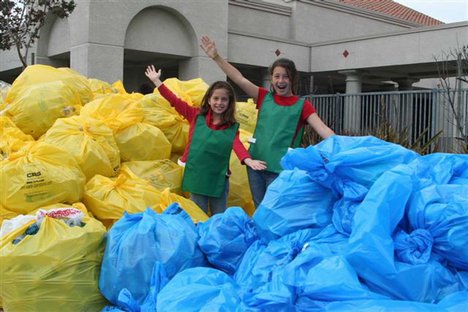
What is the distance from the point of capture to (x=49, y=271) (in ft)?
9.40

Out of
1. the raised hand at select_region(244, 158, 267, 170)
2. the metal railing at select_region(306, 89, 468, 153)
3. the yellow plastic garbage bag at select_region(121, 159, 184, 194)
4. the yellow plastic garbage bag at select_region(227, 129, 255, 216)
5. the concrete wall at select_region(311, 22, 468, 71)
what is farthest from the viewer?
the concrete wall at select_region(311, 22, 468, 71)

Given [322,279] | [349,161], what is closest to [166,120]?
[349,161]

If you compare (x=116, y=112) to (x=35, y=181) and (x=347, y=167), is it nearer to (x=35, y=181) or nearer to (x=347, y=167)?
(x=35, y=181)

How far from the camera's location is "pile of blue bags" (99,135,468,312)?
2102 mm

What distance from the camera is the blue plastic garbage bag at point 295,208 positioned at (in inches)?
103

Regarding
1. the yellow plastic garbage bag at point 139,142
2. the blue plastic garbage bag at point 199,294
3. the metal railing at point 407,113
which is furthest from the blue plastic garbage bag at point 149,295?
the metal railing at point 407,113

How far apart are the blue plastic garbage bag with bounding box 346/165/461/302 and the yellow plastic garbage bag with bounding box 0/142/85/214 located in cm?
212

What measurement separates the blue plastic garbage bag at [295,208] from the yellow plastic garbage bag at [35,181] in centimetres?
151

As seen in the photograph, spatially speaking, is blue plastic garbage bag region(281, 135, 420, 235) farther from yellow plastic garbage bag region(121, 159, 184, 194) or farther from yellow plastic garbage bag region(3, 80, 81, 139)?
yellow plastic garbage bag region(3, 80, 81, 139)

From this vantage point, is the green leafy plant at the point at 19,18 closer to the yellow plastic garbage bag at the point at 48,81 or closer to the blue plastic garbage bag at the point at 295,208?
the yellow plastic garbage bag at the point at 48,81

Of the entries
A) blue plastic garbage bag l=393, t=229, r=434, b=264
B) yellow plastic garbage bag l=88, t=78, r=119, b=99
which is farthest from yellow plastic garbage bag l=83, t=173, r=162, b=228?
yellow plastic garbage bag l=88, t=78, r=119, b=99

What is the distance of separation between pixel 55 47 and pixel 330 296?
14.6 metres

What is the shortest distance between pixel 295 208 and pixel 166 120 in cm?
230

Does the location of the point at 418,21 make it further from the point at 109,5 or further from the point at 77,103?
the point at 77,103
